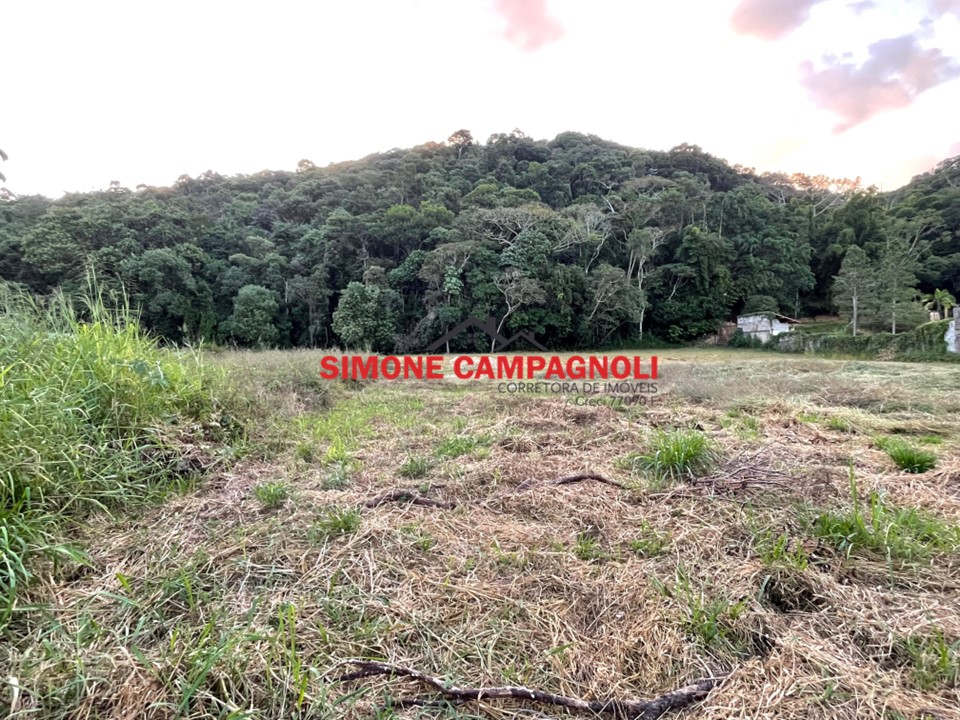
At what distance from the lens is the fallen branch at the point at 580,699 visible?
96cm

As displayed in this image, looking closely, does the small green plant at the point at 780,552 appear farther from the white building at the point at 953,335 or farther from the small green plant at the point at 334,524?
the white building at the point at 953,335

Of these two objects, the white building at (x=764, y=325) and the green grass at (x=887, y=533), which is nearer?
the green grass at (x=887, y=533)

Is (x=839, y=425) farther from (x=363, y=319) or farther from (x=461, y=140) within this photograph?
(x=461, y=140)

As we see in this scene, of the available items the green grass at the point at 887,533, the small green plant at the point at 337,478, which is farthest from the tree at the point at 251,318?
the green grass at the point at 887,533

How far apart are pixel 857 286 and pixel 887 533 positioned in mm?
21431

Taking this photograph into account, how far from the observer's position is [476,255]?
781 inches

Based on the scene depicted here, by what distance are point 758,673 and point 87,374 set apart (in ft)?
10.6

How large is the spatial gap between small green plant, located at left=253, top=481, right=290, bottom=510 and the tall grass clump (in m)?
Result: 0.54

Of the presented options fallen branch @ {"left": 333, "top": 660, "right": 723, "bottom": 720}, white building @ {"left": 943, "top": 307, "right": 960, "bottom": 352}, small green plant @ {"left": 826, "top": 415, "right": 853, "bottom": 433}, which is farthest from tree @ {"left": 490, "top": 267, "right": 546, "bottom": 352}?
fallen branch @ {"left": 333, "top": 660, "right": 723, "bottom": 720}

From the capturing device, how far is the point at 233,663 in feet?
3.29

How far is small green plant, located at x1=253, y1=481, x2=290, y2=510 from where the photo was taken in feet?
6.37

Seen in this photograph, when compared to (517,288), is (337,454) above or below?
below

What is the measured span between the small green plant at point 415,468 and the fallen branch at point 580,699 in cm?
145

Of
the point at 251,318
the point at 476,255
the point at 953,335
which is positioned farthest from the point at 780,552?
the point at 251,318
